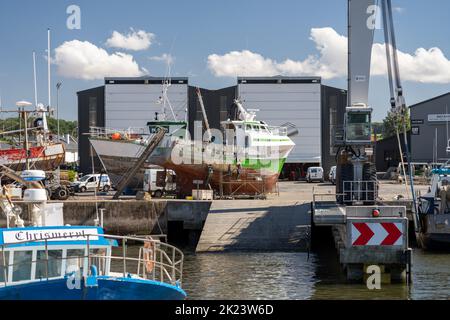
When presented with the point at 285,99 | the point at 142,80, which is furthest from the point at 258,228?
the point at 285,99

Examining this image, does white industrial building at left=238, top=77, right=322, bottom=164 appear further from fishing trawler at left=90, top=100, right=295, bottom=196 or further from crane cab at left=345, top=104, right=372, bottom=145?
crane cab at left=345, top=104, right=372, bottom=145

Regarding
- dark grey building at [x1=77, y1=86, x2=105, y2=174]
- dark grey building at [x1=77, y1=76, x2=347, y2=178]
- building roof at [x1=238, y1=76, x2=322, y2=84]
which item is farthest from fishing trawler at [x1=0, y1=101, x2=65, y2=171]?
building roof at [x1=238, y1=76, x2=322, y2=84]

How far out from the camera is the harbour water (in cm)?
1934

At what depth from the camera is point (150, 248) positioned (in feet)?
54.3

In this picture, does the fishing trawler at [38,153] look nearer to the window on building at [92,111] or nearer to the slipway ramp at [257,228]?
the slipway ramp at [257,228]

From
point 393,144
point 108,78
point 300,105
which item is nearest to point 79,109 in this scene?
point 108,78

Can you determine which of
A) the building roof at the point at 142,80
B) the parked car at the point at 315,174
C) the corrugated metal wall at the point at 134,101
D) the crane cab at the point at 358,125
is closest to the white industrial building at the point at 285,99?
the building roof at the point at 142,80

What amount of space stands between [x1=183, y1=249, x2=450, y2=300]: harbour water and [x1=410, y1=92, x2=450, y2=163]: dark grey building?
150ft

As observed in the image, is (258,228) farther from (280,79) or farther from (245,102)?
(280,79)

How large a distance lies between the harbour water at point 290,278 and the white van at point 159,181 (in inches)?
652

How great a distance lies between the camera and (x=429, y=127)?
71.9 meters

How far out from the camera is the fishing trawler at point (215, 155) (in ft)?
135
